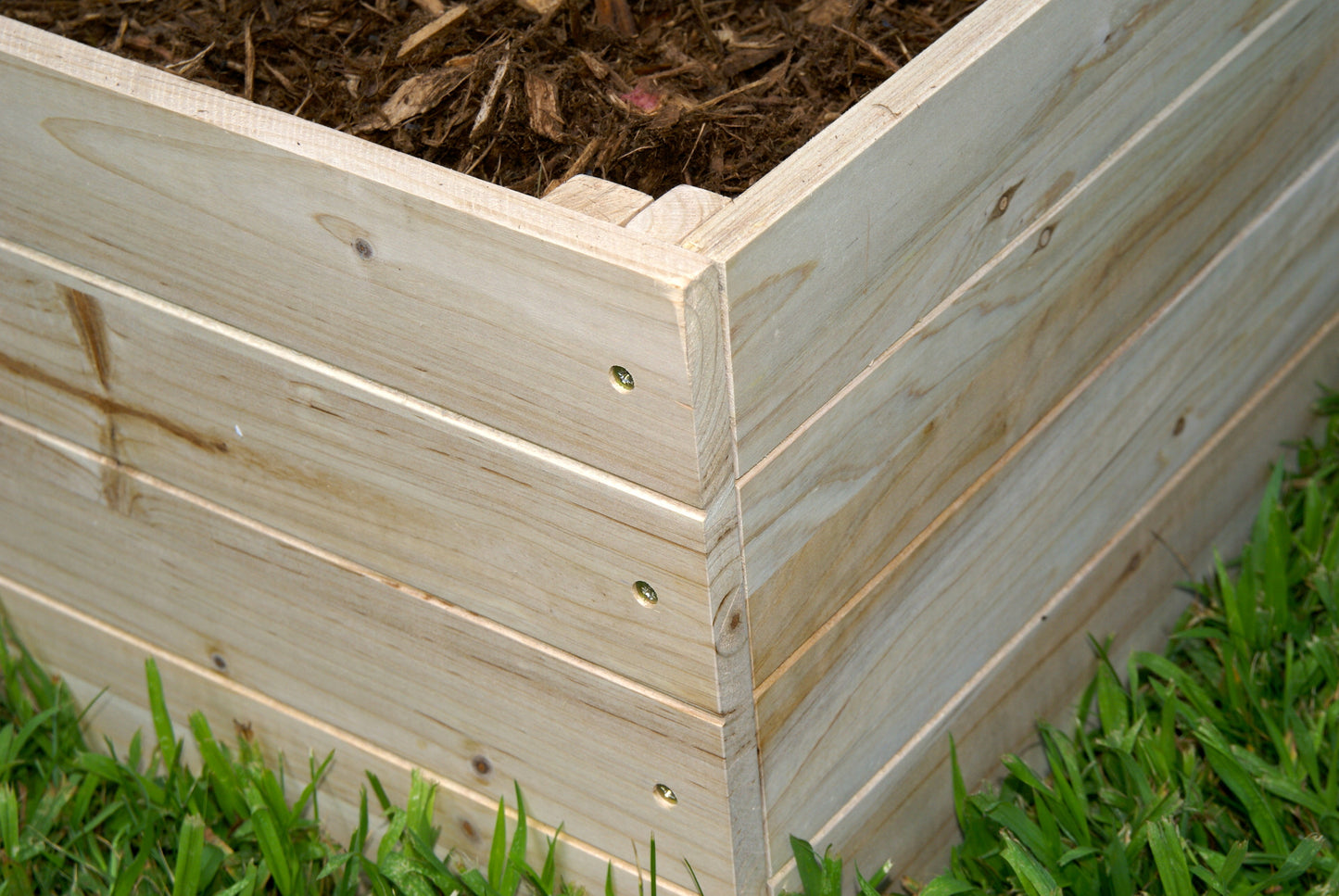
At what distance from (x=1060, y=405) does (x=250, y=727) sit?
947mm

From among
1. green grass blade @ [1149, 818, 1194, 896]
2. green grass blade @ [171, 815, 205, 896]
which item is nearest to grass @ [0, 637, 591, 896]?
green grass blade @ [171, 815, 205, 896]

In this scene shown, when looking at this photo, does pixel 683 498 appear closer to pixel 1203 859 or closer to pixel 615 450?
pixel 615 450

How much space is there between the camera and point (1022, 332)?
155cm

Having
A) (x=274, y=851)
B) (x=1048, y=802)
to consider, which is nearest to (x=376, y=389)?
(x=274, y=851)

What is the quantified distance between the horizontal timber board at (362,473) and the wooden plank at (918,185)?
6.2 inches

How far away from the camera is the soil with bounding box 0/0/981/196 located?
4.96ft

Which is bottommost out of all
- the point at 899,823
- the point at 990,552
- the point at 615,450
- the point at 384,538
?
the point at 899,823

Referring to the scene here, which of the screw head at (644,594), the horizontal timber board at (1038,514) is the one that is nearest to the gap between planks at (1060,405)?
the horizontal timber board at (1038,514)

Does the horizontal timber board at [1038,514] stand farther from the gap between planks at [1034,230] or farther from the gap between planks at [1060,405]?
the gap between planks at [1034,230]

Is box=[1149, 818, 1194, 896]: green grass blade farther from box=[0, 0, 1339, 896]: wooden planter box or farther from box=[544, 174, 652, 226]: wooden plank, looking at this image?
box=[544, 174, 652, 226]: wooden plank

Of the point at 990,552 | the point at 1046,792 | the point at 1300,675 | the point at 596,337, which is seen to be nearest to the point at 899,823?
the point at 1046,792

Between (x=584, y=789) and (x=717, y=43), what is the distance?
761 mm

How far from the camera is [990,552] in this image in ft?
5.49

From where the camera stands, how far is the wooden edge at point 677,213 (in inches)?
46.5
